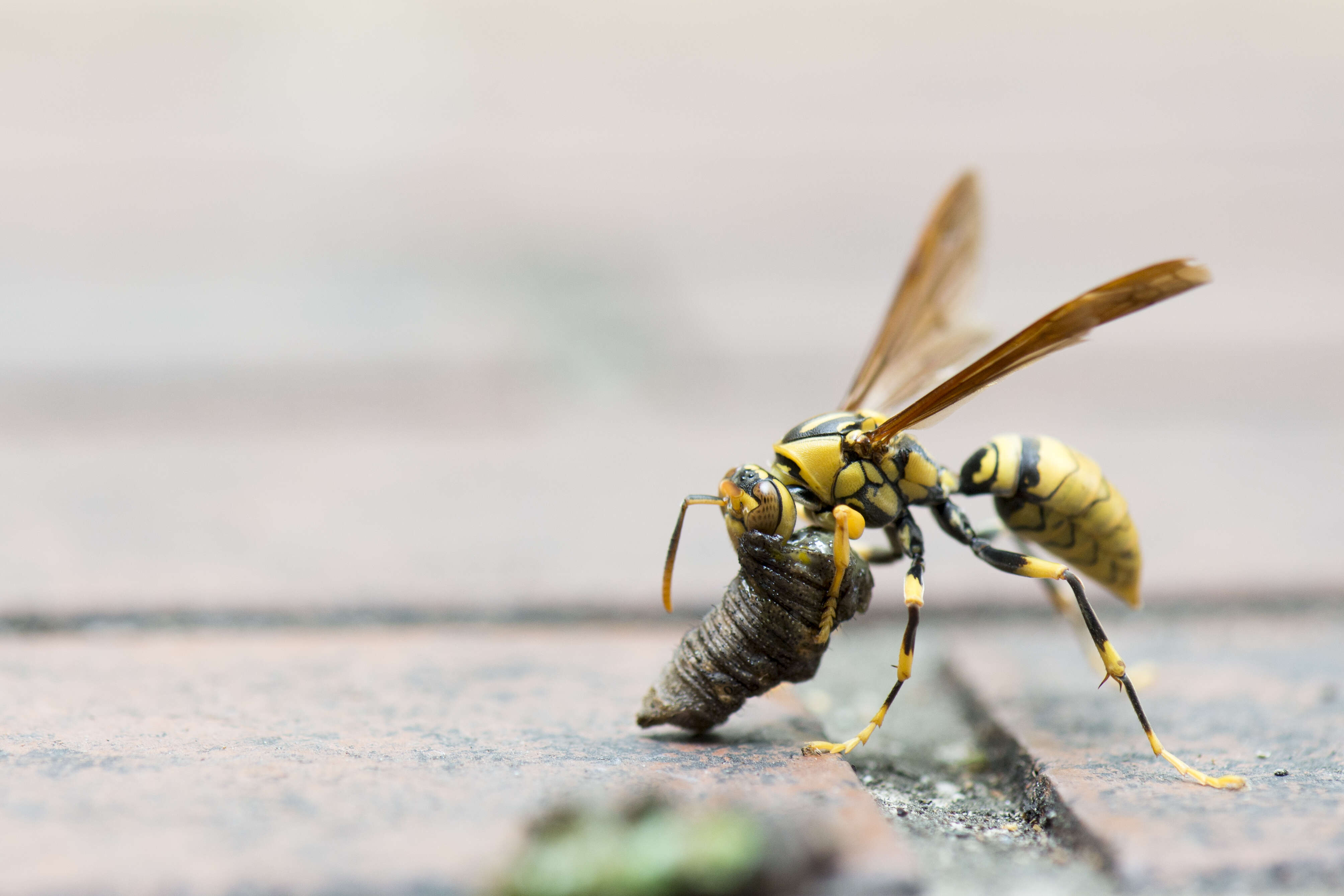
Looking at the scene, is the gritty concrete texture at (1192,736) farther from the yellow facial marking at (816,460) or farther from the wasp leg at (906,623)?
the yellow facial marking at (816,460)

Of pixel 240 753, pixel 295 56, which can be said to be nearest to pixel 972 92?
pixel 295 56

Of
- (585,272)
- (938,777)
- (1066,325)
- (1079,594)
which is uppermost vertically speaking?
(585,272)

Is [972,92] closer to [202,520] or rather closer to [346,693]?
[202,520]

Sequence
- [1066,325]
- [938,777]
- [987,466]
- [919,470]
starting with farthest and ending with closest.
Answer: [987,466] → [919,470] → [1066,325] → [938,777]

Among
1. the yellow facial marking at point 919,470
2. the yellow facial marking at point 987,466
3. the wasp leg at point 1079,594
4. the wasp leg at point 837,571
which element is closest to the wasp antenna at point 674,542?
the wasp leg at point 837,571

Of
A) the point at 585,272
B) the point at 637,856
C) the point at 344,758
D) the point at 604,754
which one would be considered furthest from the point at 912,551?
the point at 585,272

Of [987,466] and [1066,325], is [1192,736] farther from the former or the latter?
[987,466]

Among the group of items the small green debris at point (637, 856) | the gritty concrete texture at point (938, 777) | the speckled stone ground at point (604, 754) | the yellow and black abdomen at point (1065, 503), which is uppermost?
the yellow and black abdomen at point (1065, 503)
